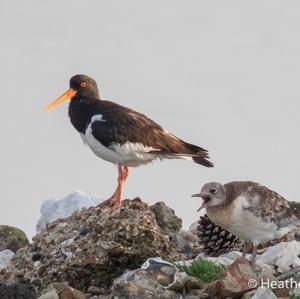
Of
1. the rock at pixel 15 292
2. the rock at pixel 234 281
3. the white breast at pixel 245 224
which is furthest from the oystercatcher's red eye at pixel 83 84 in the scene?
the rock at pixel 234 281

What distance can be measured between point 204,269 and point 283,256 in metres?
1.37

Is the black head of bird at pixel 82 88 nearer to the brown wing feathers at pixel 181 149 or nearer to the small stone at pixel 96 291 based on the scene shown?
the brown wing feathers at pixel 181 149

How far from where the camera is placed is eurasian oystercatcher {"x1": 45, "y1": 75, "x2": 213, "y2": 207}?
15.7 meters

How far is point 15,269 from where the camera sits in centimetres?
1360

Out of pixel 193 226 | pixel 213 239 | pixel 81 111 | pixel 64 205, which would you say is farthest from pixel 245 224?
pixel 81 111

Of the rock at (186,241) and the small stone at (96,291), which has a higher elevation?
the rock at (186,241)

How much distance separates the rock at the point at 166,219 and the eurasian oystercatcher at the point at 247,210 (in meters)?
2.02

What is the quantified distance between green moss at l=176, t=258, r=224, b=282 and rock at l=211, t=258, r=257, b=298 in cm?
83

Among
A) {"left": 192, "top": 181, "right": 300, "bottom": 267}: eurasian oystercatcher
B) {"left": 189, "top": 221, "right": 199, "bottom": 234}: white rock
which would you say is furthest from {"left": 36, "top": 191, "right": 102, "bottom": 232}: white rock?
{"left": 192, "top": 181, "right": 300, "bottom": 267}: eurasian oystercatcher

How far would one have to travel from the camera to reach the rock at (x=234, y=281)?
11.1m

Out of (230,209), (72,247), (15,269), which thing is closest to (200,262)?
(230,209)

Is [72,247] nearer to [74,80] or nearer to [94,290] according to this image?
[94,290]

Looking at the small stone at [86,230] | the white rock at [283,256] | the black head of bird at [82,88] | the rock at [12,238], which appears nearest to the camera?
the white rock at [283,256]

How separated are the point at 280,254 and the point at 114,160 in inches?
161
